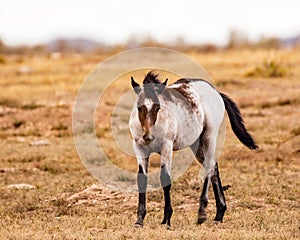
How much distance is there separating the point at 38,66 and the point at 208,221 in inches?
1220

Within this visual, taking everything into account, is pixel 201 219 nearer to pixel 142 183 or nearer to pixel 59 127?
pixel 142 183

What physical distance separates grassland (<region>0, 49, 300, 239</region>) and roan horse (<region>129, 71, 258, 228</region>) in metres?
0.50

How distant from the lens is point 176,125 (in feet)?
28.7

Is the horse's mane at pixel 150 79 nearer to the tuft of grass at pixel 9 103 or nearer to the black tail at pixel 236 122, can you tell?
the black tail at pixel 236 122

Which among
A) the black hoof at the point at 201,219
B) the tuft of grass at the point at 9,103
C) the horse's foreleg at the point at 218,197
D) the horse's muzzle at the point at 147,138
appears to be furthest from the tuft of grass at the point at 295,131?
the tuft of grass at the point at 9,103

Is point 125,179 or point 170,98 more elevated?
point 170,98

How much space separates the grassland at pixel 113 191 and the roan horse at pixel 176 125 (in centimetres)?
50

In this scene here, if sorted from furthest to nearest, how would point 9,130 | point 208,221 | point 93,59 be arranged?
point 93,59
point 9,130
point 208,221

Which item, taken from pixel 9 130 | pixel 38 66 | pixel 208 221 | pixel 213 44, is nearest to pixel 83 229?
pixel 208 221

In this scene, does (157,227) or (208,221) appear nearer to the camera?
(157,227)

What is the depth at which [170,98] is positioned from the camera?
8844 mm

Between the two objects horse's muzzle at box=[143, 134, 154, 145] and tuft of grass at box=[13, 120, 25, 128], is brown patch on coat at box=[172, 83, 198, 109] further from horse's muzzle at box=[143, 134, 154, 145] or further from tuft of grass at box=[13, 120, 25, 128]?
tuft of grass at box=[13, 120, 25, 128]

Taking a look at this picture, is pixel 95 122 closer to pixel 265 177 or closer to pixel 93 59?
pixel 265 177

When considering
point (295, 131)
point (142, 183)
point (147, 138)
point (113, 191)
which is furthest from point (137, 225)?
point (295, 131)
